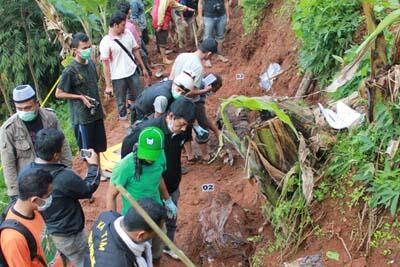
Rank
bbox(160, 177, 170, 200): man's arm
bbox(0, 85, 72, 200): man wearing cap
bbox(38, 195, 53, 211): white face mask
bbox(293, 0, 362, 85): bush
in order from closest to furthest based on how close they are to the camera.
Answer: bbox(38, 195, 53, 211): white face mask
bbox(160, 177, 170, 200): man's arm
bbox(0, 85, 72, 200): man wearing cap
bbox(293, 0, 362, 85): bush

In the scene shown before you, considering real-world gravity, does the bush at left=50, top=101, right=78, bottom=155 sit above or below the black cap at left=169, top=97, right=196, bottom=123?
below

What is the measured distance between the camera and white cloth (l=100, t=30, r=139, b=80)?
7.10m

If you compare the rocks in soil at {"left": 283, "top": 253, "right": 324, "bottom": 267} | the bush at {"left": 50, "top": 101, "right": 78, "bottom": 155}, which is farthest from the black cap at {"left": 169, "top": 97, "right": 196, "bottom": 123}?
the bush at {"left": 50, "top": 101, "right": 78, "bottom": 155}

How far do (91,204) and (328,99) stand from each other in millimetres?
2917

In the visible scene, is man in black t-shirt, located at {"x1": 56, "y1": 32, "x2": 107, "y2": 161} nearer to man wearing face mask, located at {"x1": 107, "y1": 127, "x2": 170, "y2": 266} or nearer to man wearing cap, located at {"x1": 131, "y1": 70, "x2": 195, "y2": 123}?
man wearing cap, located at {"x1": 131, "y1": 70, "x2": 195, "y2": 123}

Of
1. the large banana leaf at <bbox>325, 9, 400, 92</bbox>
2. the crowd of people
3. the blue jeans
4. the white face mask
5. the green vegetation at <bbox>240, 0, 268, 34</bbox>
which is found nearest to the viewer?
the crowd of people

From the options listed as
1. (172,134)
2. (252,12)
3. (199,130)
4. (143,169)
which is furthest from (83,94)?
(252,12)

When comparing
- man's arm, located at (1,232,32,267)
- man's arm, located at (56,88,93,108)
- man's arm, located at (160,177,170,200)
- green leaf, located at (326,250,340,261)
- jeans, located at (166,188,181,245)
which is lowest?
jeans, located at (166,188,181,245)

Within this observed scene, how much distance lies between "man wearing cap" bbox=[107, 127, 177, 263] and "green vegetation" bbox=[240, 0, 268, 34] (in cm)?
545

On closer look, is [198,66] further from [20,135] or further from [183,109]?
[20,135]

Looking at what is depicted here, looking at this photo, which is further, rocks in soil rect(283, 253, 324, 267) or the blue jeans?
the blue jeans

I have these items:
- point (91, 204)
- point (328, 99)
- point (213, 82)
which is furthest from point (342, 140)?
point (91, 204)

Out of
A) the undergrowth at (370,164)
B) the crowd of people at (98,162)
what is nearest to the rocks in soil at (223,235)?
the crowd of people at (98,162)

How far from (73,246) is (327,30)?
133 inches
